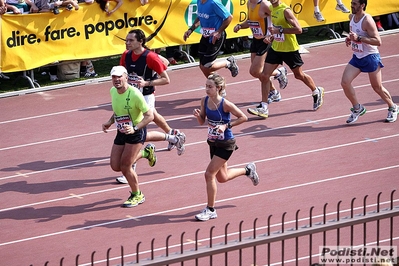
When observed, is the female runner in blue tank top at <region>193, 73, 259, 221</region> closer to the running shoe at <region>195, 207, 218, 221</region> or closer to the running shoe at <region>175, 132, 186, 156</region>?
the running shoe at <region>195, 207, 218, 221</region>

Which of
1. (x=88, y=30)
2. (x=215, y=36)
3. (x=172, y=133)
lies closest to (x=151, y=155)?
(x=172, y=133)

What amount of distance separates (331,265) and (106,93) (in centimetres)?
901

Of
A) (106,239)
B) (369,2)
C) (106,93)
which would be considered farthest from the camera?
(369,2)

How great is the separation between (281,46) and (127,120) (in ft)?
14.9

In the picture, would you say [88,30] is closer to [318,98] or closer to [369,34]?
[318,98]

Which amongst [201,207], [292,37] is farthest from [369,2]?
[201,207]

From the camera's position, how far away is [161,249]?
10977mm

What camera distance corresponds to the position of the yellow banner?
17812 mm

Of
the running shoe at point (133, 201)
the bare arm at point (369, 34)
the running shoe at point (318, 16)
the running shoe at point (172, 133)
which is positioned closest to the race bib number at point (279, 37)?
the bare arm at point (369, 34)

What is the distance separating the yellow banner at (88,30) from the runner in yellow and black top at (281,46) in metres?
3.85

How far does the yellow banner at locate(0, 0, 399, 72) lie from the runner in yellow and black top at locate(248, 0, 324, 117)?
3.85 meters

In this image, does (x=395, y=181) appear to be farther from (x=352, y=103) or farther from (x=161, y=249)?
(x=161, y=249)

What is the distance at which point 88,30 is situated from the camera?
18.5m

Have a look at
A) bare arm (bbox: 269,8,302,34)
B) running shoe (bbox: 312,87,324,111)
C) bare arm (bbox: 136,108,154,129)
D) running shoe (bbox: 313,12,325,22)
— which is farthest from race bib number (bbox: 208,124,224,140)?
running shoe (bbox: 313,12,325,22)
